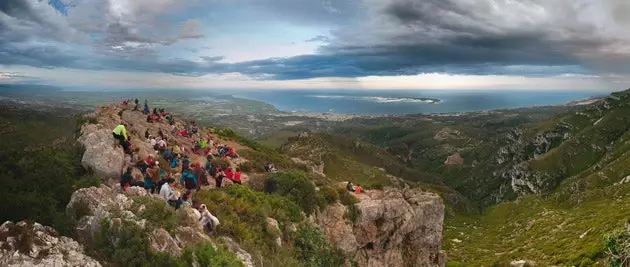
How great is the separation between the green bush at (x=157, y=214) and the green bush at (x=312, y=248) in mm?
10141

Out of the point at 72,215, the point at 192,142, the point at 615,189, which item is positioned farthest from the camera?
the point at 615,189

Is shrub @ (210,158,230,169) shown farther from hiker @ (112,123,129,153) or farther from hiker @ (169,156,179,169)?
hiker @ (112,123,129,153)

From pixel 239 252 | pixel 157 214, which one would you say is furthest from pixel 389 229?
pixel 157 214

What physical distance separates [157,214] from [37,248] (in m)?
3.88

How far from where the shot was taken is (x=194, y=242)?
13.9 m

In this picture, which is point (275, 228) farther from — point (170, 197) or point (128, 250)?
point (128, 250)

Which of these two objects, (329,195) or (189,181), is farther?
(329,195)

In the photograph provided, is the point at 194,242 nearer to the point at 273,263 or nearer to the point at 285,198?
the point at 273,263

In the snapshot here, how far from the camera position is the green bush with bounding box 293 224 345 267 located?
2281 cm

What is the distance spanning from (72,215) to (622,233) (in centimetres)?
4362

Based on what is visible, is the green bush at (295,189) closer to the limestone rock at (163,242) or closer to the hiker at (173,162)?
the hiker at (173,162)

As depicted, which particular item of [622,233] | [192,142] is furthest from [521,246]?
[192,142]

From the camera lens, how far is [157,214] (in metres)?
13.4

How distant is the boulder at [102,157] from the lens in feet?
67.0
